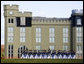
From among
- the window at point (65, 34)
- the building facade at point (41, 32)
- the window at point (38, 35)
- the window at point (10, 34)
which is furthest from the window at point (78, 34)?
the window at point (10, 34)

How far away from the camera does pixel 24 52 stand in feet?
217

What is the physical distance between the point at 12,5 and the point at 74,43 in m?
15.1

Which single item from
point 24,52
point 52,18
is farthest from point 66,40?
point 24,52

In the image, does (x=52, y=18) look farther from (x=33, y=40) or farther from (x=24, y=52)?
(x=24, y=52)

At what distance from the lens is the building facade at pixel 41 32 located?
68875 mm

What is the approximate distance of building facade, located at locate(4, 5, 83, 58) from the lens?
6888 cm

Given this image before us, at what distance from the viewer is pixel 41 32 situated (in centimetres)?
7100

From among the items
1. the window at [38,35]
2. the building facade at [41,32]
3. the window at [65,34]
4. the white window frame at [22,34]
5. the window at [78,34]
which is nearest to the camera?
the building facade at [41,32]

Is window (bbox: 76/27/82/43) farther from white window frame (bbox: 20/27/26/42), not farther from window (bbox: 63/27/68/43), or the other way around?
white window frame (bbox: 20/27/26/42)

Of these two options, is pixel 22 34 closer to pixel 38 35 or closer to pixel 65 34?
pixel 38 35

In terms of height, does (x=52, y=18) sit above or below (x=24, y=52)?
above

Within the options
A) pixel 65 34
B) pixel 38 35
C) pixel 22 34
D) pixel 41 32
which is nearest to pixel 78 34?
Answer: pixel 65 34

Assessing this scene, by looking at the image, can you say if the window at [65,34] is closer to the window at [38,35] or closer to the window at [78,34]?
the window at [78,34]

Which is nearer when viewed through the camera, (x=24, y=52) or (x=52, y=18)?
(x=24, y=52)
